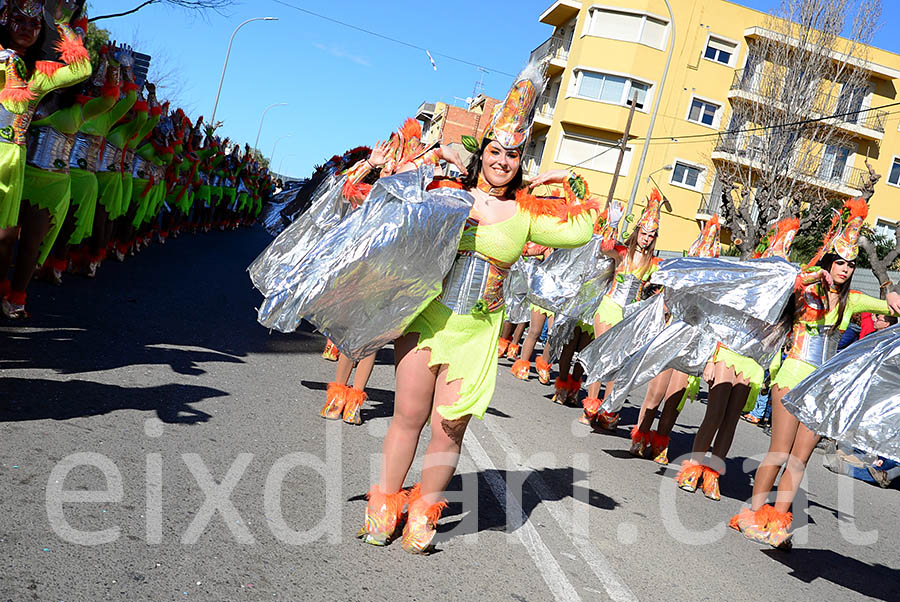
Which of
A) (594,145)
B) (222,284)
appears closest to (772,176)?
(594,145)

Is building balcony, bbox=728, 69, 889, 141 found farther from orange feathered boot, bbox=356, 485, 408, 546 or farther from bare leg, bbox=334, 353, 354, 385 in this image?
orange feathered boot, bbox=356, 485, 408, 546

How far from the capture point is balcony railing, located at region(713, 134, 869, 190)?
84.8 feet

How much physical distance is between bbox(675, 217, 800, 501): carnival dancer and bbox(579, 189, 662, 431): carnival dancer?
5.64 ft

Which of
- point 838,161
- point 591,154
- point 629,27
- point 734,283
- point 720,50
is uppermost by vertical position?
point 720,50

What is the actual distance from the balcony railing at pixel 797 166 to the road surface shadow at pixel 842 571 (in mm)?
21649

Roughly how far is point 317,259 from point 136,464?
135 centimetres

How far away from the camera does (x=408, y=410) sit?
4086 millimetres

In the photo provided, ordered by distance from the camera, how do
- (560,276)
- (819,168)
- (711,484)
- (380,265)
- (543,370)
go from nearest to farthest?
(380,265) → (711,484) → (560,276) → (543,370) → (819,168)

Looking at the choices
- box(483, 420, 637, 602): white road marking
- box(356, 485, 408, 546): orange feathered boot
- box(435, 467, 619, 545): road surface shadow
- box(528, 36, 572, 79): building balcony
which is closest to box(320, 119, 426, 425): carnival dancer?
box(435, 467, 619, 545): road surface shadow

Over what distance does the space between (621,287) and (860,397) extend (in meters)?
→ 4.06

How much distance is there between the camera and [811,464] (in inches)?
373

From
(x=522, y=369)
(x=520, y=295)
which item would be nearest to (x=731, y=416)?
(x=520, y=295)

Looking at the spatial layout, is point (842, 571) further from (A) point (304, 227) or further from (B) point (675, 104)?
(B) point (675, 104)

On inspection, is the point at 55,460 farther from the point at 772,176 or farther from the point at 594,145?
the point at 594,145
